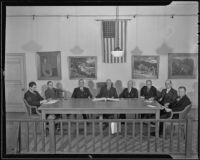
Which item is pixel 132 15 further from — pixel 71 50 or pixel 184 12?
pixel 71 50

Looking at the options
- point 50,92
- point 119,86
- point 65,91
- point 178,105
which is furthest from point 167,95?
point 50,92

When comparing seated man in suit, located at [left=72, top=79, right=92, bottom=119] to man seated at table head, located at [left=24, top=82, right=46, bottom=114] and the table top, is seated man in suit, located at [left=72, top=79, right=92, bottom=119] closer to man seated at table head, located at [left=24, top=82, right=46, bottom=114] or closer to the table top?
the table top

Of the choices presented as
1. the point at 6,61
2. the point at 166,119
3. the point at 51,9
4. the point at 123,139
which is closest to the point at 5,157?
the point at 6,61

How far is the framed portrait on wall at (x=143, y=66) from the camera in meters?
2.10

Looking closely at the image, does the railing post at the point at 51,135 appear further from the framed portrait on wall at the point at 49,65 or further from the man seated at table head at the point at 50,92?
the framed portrait on wall at the point at 49,65

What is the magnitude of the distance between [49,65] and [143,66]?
81cm

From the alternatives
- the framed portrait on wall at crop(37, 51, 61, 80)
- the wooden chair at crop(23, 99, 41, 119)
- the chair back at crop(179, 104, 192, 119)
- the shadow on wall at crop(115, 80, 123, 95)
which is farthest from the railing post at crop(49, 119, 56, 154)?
the chair back at crop(179, 104, 192, 119)

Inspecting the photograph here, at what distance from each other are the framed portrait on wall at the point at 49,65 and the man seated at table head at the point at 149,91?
73cm

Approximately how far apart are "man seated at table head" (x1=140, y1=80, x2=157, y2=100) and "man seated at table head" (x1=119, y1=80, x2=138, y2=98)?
63 millimetres

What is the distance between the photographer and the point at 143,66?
85.6 inches

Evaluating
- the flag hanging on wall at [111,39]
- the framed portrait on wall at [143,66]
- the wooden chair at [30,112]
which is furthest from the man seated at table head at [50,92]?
the framed portrait on wall at [143,66]

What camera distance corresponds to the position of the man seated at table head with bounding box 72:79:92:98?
2.16 m

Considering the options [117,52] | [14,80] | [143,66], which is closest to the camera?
[14,80]

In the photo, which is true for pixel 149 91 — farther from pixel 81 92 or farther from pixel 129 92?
pixel 81 92
